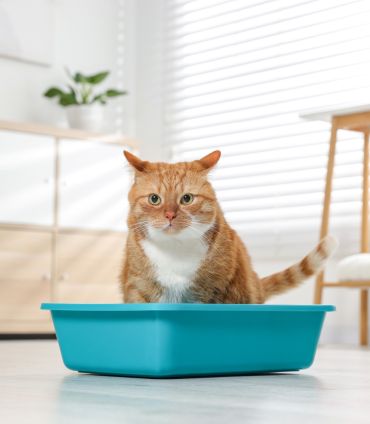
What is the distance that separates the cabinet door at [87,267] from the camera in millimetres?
3615

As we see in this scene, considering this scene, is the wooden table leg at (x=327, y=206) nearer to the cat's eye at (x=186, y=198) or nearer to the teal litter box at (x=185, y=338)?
the teal litter box at (x=185, y=338)

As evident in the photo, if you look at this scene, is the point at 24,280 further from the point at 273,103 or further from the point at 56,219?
the point at 273,103

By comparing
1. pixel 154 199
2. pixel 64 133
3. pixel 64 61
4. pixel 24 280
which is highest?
pixel 64 61

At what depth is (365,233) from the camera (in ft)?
9.87

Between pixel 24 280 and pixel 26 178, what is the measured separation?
17.2 inches

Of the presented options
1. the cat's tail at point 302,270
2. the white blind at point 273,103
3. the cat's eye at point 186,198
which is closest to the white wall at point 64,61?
the white blind at point 273,103

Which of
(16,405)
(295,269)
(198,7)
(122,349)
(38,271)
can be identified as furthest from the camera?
(198,7)

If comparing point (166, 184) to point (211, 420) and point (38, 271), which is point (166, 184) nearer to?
point (211, 420)

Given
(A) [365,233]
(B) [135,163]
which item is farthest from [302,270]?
(A) [365,233]

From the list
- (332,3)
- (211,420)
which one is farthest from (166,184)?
(332,3)

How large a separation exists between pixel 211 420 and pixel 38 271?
2.70 metres

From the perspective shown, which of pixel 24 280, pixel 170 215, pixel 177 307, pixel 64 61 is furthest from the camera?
pixel 64 61

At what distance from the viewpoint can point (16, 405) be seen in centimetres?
105

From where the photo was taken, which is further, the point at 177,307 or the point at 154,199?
the point at 154,199
